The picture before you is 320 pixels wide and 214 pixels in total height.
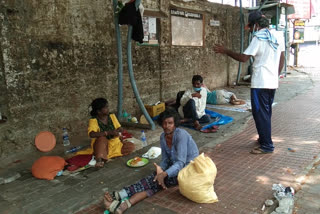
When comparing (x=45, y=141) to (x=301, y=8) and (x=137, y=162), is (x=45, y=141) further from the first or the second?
(x=301, y=8)

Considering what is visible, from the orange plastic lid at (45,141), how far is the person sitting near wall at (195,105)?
251 centimetres

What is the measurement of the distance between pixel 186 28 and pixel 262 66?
4435 millimetres

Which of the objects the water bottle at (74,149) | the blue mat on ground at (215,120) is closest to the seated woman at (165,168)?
the water bottle at (74,149)

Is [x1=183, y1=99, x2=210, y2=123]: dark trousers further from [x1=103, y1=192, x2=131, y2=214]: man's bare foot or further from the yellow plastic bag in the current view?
[x1=103, y1=192, x2=131, y2=214]: man's bare foot

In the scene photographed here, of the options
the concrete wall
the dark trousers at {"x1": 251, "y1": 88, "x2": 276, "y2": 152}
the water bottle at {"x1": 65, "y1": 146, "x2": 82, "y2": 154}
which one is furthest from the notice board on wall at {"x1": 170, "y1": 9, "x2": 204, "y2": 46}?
the water bottle at {"x1": 65, "y1": 146, "x2": 82, "y2": 154}

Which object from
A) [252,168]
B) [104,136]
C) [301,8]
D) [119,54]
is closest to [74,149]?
[104,136]

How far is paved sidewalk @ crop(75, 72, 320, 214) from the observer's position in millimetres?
2818

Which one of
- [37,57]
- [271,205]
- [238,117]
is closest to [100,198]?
[271,205]

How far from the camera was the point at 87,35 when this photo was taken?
5199 mm

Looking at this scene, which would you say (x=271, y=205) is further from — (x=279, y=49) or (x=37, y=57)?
(x=37, y=57)

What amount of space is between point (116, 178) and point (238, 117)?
3795 mm

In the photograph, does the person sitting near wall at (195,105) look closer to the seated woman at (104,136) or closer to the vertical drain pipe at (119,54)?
the vertical drain pipe at (119,54)

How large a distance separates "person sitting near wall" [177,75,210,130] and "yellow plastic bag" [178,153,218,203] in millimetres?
2763

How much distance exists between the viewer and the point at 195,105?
5.84 meters
